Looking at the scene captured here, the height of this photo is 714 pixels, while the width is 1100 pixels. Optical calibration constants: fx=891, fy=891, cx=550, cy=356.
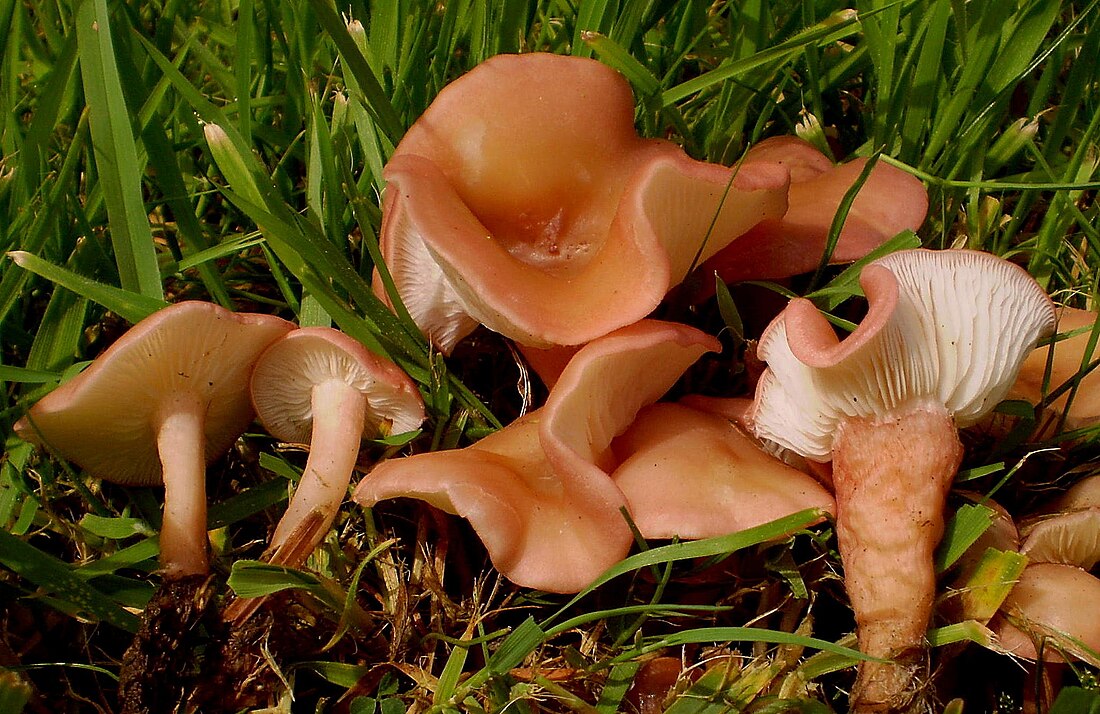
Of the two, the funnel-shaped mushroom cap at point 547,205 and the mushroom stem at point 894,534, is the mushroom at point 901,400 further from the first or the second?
the funnel-shaped mushroom cap at point 547,205

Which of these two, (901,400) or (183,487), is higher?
(901,400)

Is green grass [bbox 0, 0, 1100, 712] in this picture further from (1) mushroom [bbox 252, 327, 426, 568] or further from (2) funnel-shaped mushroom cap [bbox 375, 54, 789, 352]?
(2) funnel-shaped mushroom cap [bbox 375, 54, 789, 352]

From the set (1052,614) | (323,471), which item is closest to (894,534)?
(1052,614)

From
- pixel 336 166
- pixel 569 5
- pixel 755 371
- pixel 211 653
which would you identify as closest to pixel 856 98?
pixel 569 5

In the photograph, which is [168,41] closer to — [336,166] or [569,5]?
[336,166]

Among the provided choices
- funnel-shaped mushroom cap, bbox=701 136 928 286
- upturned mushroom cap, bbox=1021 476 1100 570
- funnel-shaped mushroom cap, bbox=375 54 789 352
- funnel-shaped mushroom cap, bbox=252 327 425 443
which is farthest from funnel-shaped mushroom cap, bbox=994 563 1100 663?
funnel-shaped mushroom cap, bbox=252 327 425 443

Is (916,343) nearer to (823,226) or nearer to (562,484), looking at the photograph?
(823,226)
